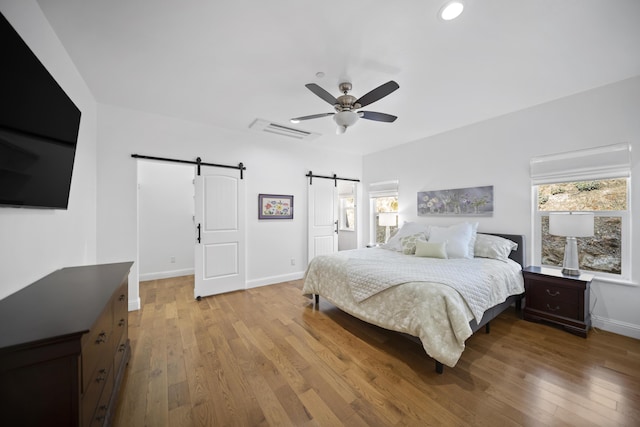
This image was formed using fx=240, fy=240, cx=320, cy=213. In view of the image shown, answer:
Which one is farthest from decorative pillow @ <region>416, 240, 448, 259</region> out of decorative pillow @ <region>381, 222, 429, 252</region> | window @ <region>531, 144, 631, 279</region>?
window @ <region>531, 144, 631, 279</region>

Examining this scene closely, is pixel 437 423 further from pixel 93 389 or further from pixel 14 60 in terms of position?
pixel 14 60

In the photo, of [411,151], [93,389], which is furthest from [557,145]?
[93,389]

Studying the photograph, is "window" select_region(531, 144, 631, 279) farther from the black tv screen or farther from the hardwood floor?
the black tv screen

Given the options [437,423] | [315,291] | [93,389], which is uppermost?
[93,389]

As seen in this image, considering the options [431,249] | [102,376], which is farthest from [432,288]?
[102,376]

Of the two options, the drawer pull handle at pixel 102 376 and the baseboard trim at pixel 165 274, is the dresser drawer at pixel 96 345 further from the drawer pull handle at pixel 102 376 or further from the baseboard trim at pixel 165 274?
the baseboard trim at pixel 165 274

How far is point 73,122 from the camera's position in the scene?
1.84m

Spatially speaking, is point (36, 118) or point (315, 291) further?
point (315, 291)

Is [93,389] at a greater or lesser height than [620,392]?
greater

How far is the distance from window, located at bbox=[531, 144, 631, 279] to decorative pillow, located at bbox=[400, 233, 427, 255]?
54.1 inches

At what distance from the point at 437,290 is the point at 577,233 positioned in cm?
181

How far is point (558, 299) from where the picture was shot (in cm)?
259

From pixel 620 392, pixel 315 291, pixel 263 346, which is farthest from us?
pixel 315 291

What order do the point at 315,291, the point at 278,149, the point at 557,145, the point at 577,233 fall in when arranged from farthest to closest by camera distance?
1. the point at 278,149
2. the point at 315,291
3. the point at 557,145
4. the point at 577,233
